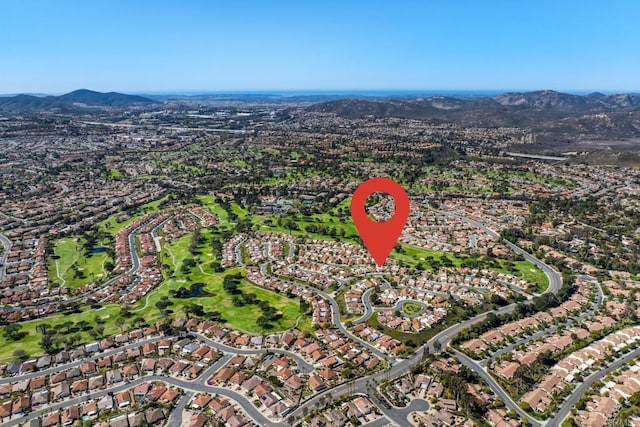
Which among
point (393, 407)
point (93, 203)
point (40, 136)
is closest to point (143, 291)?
point (393, 407)

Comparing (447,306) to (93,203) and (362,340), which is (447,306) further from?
(93,203)

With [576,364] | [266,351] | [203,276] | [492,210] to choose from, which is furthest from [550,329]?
[492,210]

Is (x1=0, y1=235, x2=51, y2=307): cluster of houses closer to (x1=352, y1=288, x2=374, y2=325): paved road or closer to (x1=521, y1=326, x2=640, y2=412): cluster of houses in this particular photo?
(x1=352, y1=288, x2=374, y2=325): paved road

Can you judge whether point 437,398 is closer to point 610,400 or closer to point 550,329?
point 610,400

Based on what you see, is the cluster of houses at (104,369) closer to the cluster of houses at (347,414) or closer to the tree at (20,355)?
the tree at (20,355)

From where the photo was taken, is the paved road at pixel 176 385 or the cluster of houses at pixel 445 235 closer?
the paved road at pixel 176 385

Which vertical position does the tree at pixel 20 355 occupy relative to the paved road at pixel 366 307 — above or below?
above

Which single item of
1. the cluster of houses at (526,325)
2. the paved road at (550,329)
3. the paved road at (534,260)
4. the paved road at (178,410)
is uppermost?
the paved road at (178,410)

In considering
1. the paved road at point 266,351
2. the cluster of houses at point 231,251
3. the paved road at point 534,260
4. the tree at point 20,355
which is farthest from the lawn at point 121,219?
the paved road at point 534,260
